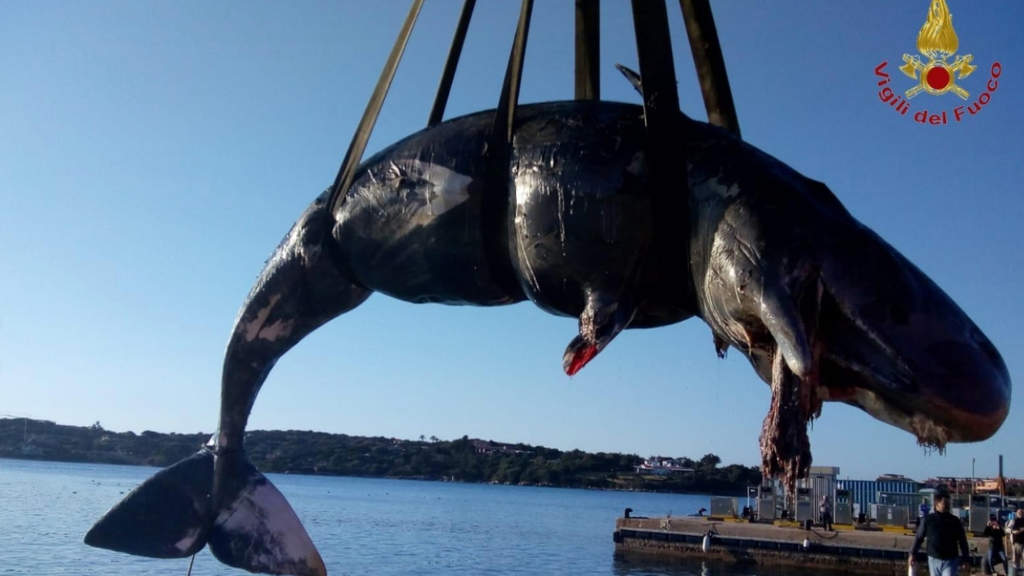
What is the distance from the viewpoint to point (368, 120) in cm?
547

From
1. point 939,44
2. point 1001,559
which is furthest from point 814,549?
point 939,44

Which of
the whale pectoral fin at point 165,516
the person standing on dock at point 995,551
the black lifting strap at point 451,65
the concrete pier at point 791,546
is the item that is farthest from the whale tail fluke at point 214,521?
the concrete pier at point 791,546

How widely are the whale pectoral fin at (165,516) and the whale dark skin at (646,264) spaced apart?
763 millimetres

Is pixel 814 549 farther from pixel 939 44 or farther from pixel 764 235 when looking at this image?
pixel 764 235

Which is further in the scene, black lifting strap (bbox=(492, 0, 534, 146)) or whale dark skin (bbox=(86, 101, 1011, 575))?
black lifting strap (bbox=(492, 0, 534, 146))

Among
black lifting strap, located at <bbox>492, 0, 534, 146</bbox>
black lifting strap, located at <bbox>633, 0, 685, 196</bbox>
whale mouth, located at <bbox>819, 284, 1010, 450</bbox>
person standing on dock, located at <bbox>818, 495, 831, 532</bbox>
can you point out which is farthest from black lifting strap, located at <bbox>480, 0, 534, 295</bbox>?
person standing on dock, located at <bbox>818, 495, 831, 532</bbox>

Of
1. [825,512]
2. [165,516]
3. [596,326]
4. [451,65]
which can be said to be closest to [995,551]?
[825,512]

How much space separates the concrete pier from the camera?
40.6 meters

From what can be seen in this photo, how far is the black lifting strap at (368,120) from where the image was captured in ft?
17.8

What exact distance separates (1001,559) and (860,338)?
77.4 ft

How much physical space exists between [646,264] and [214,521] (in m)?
3.53

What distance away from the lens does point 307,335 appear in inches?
240

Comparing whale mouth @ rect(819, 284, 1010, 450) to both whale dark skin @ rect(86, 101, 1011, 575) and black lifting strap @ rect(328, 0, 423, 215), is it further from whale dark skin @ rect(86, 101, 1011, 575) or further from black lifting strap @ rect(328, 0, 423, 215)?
Answer: black lifting strap @ rect(328, 0, 423, 215)

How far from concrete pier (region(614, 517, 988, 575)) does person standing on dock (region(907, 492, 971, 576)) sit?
23.3 m
